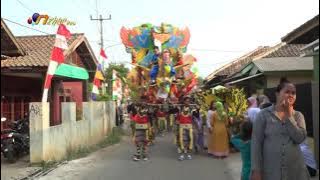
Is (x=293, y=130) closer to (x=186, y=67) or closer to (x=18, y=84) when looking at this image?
(x=186, y=67)

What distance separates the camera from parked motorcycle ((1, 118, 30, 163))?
13.5 meters

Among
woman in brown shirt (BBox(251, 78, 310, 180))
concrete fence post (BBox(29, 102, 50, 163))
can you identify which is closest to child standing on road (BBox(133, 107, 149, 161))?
concrete fence post (BBox(29, 102, 50, 163))

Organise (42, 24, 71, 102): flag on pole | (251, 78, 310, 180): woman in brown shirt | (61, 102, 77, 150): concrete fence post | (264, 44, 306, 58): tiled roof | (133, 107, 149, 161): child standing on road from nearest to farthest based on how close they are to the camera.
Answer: (251, 78, 310, 180): woman in brown shirt, (42, 24, 71, 102): flag on pole, (133, 107, 149, 161): child standing on road, (61, 102, 77, 150): concrete fence post, (264, 44, 306, 58): tiled roof

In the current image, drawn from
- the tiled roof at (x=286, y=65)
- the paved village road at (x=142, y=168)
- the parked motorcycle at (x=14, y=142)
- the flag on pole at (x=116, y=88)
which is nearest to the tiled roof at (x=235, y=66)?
the flag on pole at (x=116, y=88)

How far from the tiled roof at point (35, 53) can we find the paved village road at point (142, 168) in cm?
411

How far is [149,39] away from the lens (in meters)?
16.8

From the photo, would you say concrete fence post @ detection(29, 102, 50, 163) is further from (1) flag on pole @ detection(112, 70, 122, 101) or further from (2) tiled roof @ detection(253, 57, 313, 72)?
(1) flag on pole @ detection(112, 70, 122, 101)

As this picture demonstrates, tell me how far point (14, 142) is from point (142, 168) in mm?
3483

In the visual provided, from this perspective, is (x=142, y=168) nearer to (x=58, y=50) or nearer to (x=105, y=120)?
(x=58, y=50)

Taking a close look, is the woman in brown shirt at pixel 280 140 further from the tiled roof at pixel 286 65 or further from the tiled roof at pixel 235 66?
the tiled roof at pixel 235 66

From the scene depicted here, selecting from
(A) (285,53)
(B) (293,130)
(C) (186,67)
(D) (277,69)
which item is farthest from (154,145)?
(B) (293,130)

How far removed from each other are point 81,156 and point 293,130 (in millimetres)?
10967

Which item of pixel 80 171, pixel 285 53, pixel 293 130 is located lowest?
pixel 80 171

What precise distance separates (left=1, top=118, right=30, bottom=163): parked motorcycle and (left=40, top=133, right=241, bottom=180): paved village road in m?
1.40
